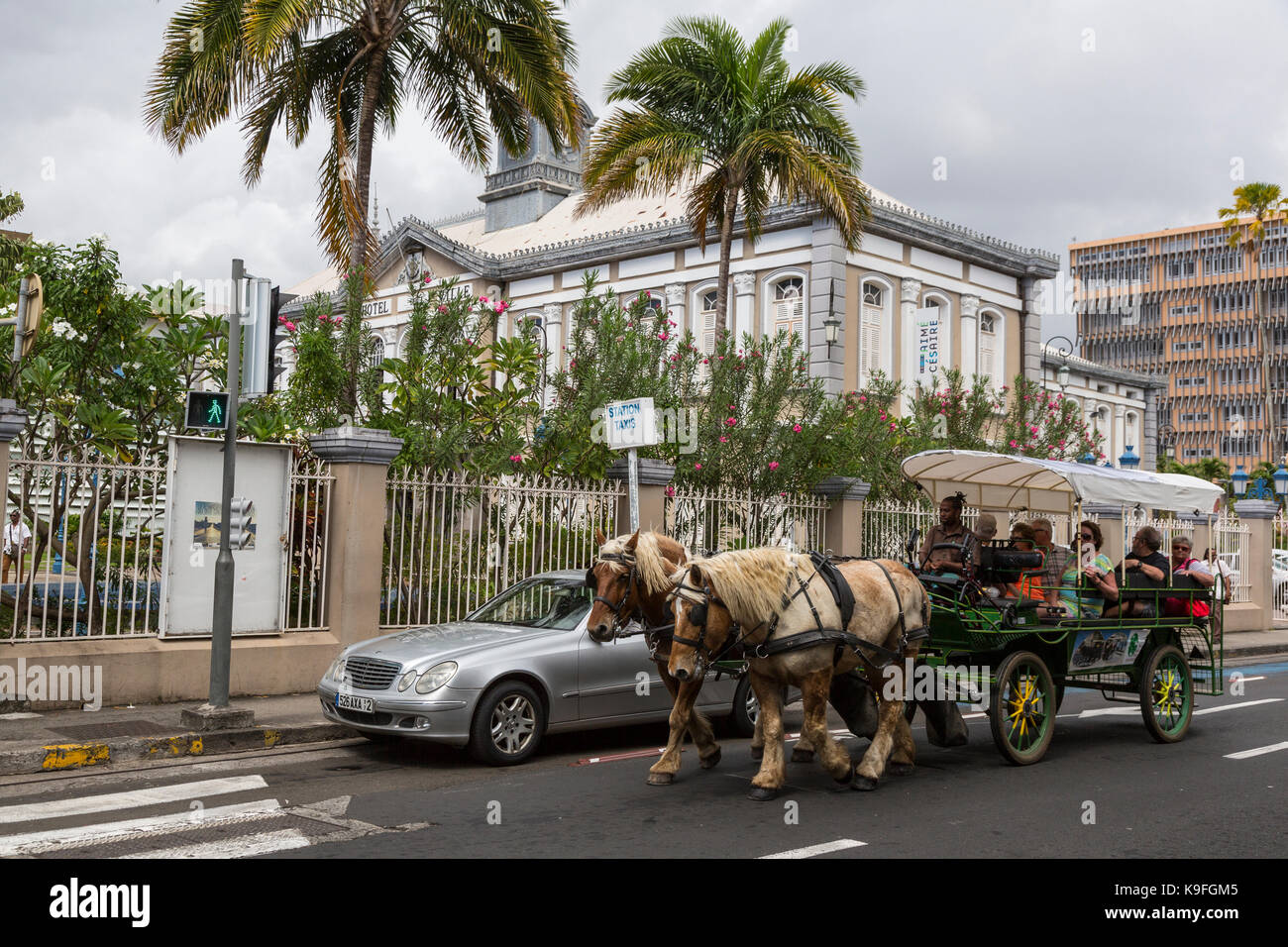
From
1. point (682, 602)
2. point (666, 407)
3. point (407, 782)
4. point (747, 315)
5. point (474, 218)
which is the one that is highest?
point (474, 218)

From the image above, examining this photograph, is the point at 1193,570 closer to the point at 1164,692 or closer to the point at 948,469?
the point at 1164,692

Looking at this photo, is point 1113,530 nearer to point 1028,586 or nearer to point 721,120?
point 721,120

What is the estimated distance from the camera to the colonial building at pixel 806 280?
95.6ft

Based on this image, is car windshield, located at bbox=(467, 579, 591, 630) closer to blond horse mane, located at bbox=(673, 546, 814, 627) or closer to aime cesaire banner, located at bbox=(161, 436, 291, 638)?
blond horse mane, located at bbox=(673, 546, 814, 627)

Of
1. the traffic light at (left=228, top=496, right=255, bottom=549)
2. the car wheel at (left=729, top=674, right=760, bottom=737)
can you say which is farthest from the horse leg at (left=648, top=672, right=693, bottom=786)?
the traffic light at (left=228, top=496, right=255, bottom=549)

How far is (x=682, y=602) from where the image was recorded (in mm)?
7441

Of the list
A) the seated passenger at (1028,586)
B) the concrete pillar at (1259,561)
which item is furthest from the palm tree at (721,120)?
the concrete pillar at (1259,561)

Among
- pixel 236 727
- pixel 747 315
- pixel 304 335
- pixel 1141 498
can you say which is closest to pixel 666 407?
pixel 304 335

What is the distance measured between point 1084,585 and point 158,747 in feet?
26.3

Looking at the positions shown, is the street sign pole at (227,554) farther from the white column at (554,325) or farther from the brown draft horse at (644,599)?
the white column at (554,325)

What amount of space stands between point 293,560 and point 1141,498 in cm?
898

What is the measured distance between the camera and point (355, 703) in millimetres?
9180

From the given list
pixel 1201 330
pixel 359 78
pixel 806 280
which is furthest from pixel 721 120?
pixel 1201 330

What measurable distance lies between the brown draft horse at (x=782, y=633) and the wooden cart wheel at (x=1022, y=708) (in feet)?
3.17
